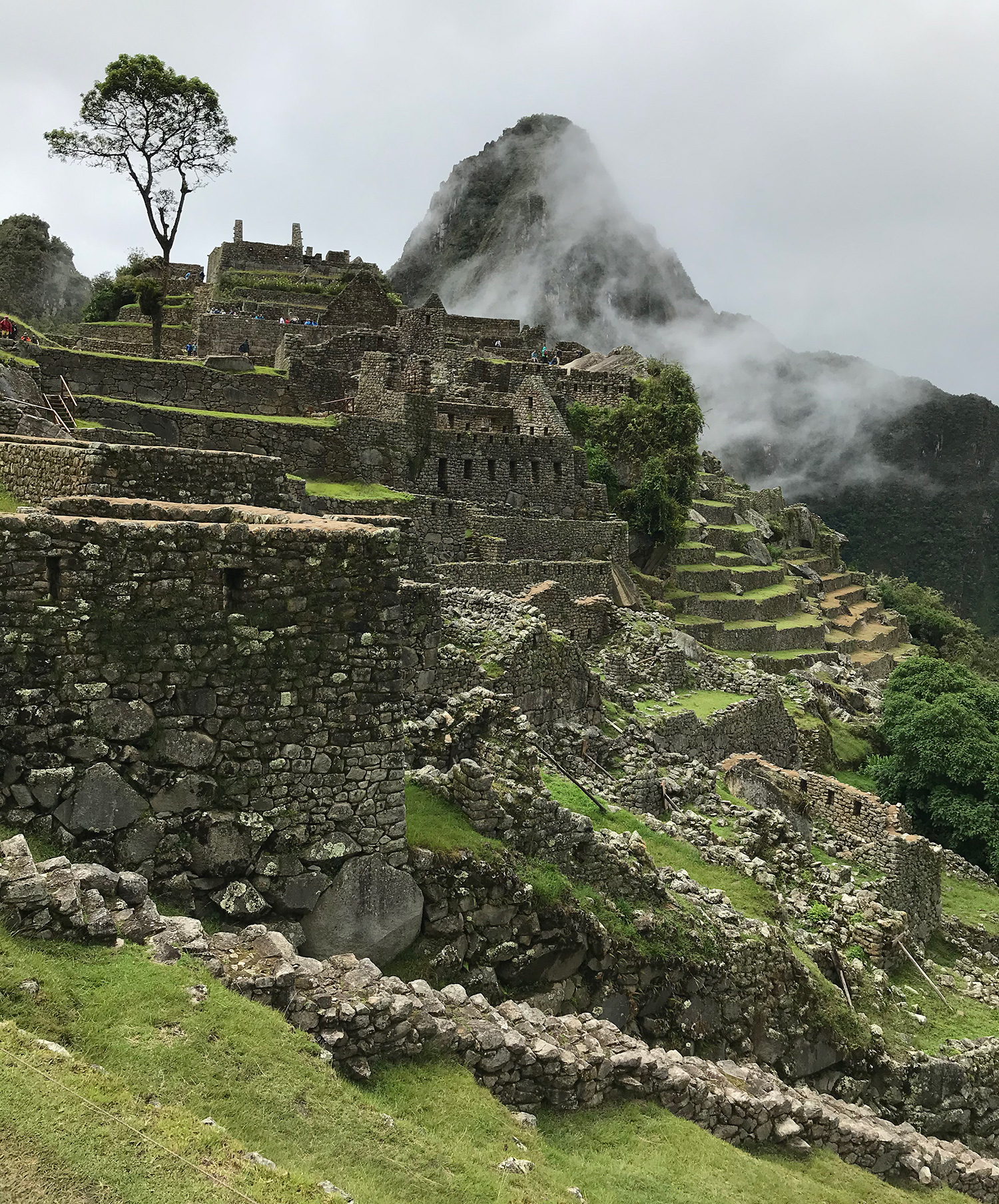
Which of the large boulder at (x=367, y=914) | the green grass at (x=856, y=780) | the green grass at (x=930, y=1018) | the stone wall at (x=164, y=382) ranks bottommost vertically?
the green grass at (x=856, y=780)

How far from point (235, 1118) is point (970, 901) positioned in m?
21.8

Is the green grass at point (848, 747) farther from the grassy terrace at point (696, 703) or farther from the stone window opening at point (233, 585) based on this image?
the stone window opening at point (233, 585)

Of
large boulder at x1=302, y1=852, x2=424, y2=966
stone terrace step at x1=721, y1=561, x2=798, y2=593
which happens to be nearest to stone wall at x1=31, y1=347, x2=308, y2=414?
large boulder at x1=302, y1=852, x2=424, y2=966

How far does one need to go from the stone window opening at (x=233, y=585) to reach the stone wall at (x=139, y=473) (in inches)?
88.2

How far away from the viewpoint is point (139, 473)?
28.5ft

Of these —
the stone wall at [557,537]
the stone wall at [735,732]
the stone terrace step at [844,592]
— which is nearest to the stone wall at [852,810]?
the stone wall at [735,732]

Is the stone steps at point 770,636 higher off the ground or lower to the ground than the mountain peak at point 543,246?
lower

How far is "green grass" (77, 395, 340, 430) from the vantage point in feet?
65.3

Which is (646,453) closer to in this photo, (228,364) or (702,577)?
(702,577)

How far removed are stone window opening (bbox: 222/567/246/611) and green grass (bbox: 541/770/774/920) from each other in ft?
22.5

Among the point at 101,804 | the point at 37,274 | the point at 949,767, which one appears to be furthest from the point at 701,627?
the point at 37,274

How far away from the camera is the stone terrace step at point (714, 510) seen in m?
47.4

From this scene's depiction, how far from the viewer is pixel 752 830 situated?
15.9m

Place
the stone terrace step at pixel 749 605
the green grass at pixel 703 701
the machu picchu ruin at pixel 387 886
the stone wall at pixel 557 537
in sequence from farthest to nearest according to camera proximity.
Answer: the stone terrace step at pixel 749 605 → the stone wall at pixel 557 537 → the green grass at pixel 703 701 → the machu picchu ruin at pixel 387 886
